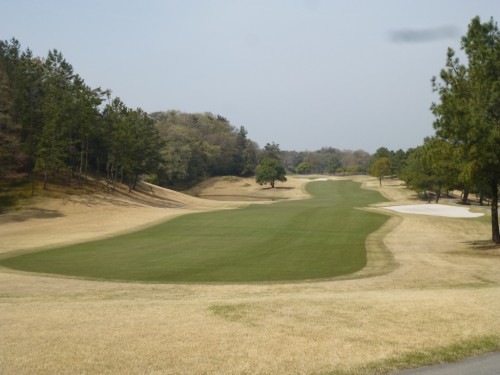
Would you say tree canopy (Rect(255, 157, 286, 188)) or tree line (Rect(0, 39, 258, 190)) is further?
tree canopy (Rect(255, 157, 286, 188))

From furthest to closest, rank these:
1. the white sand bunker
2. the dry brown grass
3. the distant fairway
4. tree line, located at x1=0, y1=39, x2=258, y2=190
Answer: tree line, located at x1=0, y1=39, x2=258, y2=190
the white sand bunker
the distant fairway
the dry brown grass

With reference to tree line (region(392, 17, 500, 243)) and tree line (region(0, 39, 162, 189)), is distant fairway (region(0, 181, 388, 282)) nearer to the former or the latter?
tree line (region(392, 17, 500, 243))

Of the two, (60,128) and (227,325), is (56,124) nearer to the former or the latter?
(60,128)

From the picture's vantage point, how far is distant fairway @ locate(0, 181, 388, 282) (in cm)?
2362

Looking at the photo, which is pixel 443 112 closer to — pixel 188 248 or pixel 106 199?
pixel 188 248

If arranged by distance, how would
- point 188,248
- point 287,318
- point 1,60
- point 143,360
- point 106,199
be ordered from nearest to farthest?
point 143,360
point 287,318
point 188,248
point 106,199
point 1,60

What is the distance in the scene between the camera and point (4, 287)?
62.8 feet

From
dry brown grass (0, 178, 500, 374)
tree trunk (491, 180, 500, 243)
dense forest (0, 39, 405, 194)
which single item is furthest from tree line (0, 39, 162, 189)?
tree trunk (491, 180, 500, 243)

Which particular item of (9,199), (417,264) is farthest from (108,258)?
(9,199)

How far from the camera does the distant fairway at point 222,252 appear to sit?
2362cm

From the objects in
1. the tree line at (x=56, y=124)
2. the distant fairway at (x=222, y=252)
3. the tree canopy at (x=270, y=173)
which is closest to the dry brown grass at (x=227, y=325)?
the distant fairway at (x=222, y=252)

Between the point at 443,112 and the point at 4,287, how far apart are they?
85.6 ft

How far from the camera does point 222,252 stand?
97.1 feet

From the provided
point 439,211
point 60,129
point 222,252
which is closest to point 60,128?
point 60,129
